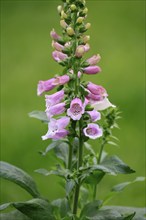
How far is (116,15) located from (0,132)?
2.05m

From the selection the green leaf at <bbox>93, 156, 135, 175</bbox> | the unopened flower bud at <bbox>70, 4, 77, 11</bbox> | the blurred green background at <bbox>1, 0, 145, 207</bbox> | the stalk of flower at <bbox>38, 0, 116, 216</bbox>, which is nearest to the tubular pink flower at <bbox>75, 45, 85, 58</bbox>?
the stalk of flower at <bbox>38, 0, 116, 216</bbox>

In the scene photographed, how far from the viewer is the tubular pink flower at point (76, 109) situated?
1460 millimetres

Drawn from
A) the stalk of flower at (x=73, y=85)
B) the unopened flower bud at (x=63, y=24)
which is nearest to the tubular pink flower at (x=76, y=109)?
the stalk of flower at (x=73, y=85)

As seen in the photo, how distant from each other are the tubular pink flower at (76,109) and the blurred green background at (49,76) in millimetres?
1098

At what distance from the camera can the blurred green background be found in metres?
2.71

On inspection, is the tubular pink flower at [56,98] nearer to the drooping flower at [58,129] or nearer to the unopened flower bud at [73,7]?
the drooping flower at [58,129]

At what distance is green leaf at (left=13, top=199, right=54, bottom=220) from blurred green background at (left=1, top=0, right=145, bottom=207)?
0.88 meters

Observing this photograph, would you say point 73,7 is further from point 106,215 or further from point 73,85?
point 106,215

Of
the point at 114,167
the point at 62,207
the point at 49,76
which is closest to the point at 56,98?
the point at 114,167

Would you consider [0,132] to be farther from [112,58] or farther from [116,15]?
[116,15]

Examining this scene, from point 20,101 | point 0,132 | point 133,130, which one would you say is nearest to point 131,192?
point 133,130

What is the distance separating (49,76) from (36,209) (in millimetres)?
2240

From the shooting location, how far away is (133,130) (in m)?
3.08

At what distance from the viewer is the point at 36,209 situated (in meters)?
1.55
